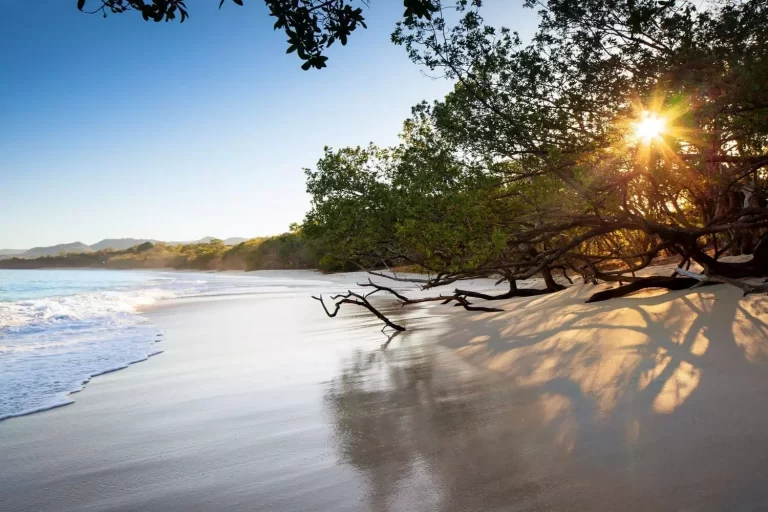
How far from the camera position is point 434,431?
182 inches

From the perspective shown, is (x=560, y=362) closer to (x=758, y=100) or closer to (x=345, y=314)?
(x=758, y=100)

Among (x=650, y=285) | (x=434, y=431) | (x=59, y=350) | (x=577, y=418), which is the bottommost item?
(x=59, y=350)

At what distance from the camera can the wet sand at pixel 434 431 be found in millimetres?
3367

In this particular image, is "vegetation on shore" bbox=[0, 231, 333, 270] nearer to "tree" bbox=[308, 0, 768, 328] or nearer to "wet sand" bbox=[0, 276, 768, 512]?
"tree" bbox=[308, 0, 768, 328]

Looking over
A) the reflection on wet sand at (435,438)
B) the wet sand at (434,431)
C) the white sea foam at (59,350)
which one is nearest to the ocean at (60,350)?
the white sea foam at (59,350)

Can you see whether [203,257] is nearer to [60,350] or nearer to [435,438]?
[60,350]

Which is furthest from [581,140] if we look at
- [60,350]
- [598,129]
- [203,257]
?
[203,257]

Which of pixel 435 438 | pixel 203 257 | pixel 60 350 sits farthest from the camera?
pixel 203 257

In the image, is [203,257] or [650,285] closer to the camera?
[650,285]

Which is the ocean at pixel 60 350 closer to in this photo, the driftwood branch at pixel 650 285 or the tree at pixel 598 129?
the tree at pixel 598 129

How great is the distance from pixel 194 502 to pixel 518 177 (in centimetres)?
771

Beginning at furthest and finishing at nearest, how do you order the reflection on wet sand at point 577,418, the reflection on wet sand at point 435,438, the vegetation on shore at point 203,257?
the vegetation on shore at point 203,257, the reflection on wet sand at point 435,438, the reflection on wet sand at point 577,418

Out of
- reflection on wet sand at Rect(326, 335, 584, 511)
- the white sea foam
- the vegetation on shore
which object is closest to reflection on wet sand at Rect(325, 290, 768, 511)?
reflection on wet sand at Rect(326, 335, 584, 511)

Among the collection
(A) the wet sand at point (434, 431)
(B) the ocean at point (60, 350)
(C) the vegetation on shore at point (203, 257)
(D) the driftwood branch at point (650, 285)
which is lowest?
(B) the ocean at point (60, 350)
